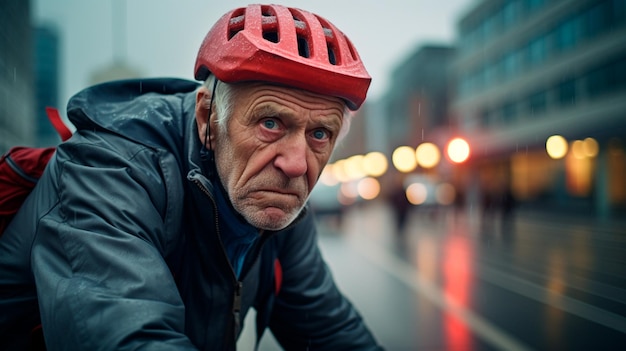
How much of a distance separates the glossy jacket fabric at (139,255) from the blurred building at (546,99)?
55.7 ft

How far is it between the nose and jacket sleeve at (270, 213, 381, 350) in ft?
1.70

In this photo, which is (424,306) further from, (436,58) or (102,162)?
(436,58)

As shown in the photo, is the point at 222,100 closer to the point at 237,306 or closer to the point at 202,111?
the point at 202,111

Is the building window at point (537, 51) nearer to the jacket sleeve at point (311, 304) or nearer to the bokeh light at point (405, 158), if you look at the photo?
the bokeh light at point (405, 158)

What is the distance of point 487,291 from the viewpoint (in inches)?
299

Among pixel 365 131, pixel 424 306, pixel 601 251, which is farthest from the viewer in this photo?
pixel 365 131

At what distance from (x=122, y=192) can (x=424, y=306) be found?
19.6 feet

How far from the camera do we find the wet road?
507cm

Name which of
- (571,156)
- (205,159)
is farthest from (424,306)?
(571,156)

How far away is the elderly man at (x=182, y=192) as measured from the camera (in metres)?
1.16

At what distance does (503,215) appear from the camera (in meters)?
17.1

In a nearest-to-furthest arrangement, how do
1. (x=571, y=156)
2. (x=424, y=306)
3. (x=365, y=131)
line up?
(x=424, y=306) < (x=571, y=156) < (x=365, y=131)

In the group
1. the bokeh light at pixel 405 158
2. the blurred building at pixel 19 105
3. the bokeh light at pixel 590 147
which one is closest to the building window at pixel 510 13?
the bokeh light at pixel 590 147

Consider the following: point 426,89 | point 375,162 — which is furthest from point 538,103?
point 426,89
